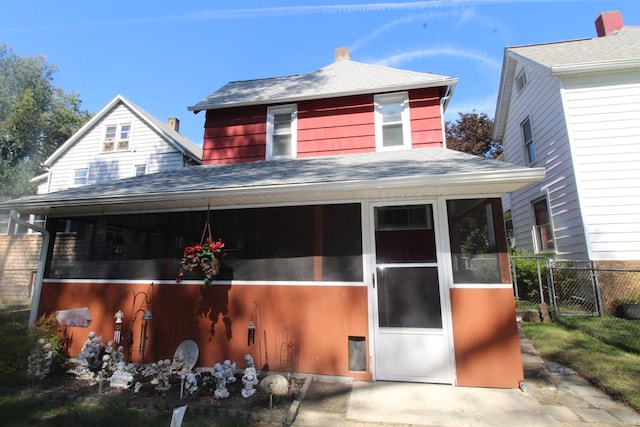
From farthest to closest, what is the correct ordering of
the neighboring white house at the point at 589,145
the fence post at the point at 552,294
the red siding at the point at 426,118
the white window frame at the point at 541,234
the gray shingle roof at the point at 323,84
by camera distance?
the white window frame at the point at 541,234 → the neighboring white house at the point at 589,145 → the fence post at the point at 552,294 → the gray shingle roof at the point at 323,84 → the red siding at the point at 426,118

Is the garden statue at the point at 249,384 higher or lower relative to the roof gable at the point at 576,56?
lower

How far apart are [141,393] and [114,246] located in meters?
2.59

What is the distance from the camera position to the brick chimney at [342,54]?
9037 millimetres

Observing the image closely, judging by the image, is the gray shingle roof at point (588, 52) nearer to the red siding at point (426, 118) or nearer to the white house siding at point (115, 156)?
the red siding at point (426, 118)

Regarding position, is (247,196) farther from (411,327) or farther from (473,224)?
(473,224)

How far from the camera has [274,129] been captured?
7180mm

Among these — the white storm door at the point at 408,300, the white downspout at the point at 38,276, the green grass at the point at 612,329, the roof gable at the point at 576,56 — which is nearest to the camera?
the white storm door at the point at 408,300

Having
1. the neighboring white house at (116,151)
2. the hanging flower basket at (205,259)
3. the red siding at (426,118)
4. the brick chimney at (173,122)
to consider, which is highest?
the brick chimney at (173,122)

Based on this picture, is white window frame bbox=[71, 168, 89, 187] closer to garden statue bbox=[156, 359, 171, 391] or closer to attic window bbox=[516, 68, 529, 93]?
garden statue bbox=[156, 359, 171, 391]

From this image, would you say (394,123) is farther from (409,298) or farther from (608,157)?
(608,157)

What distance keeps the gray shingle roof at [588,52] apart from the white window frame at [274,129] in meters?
6.84

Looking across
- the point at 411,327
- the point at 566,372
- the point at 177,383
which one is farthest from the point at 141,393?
the point at 566,372

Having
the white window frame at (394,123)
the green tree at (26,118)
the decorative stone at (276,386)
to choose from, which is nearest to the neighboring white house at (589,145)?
the white window frame at (394,123)

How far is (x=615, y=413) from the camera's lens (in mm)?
3096
